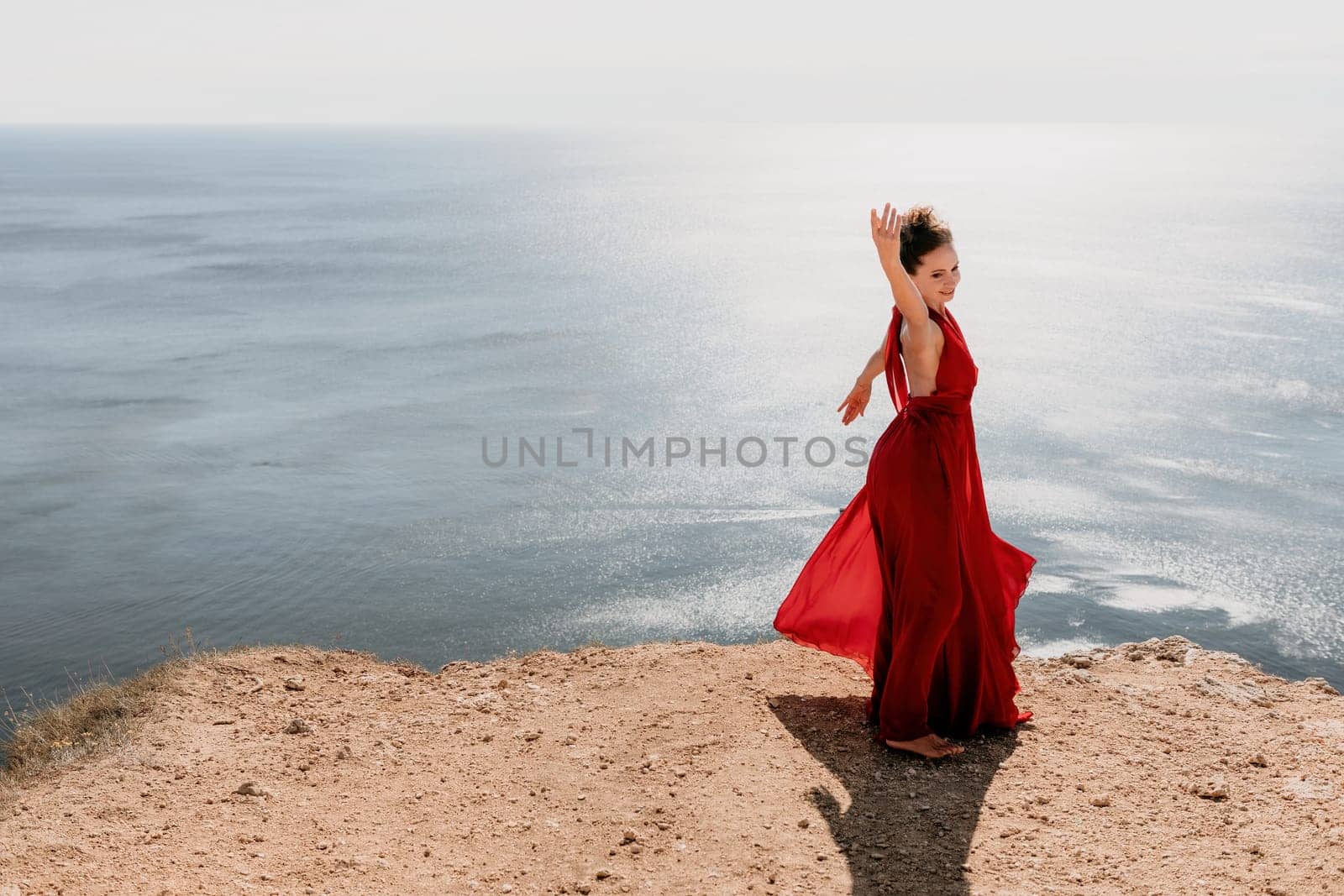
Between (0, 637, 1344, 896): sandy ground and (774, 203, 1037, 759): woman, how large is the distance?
26 centimetres

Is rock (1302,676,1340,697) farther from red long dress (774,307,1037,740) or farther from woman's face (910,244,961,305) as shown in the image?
woman's face (910,244,961,305)

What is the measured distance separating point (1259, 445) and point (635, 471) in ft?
44.6

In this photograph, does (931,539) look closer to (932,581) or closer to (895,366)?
(932,581)

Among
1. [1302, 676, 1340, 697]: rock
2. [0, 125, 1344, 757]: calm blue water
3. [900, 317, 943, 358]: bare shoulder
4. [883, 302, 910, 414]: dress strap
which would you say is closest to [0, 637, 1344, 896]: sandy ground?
[1302, 676, 1340, 697]: rock

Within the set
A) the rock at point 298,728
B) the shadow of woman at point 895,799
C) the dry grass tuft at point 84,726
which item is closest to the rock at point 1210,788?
the shadow of woman at point 895,799

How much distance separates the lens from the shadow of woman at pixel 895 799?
470cm

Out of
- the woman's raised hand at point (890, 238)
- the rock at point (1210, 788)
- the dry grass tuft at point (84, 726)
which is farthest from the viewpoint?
the dry grass tuft at point (84, 726)

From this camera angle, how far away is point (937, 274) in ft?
17.5

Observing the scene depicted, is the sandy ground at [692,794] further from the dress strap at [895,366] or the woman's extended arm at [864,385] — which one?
the dress strap at [895,366]

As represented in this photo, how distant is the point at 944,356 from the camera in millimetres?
5430

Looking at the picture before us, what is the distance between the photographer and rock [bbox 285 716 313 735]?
659 centimetres

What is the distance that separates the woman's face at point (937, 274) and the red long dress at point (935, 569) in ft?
0.39

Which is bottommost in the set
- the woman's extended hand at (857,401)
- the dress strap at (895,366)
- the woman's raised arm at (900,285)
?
the woman's extended hand at (857,401)

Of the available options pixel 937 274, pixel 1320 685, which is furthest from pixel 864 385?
pixel 1320 685
